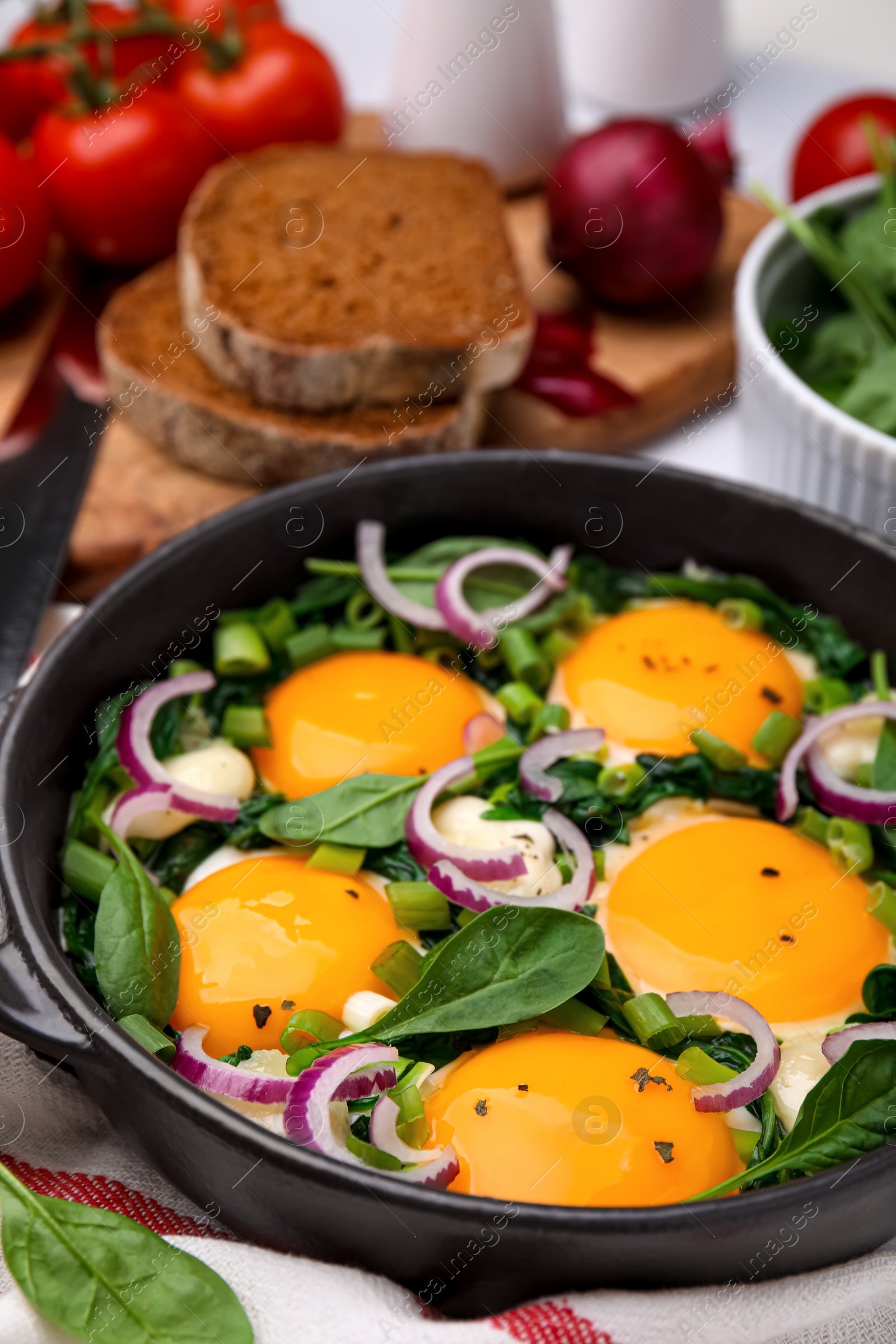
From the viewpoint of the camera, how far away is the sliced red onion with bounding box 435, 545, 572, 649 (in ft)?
9.29

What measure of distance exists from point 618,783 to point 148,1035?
3.41 ft

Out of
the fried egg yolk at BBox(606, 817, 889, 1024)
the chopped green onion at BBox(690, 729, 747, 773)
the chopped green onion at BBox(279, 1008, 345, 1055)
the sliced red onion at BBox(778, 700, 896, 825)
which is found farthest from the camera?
the chopped green onion at BBox(690, 729, 747, 773)

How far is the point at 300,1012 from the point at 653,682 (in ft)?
3.51

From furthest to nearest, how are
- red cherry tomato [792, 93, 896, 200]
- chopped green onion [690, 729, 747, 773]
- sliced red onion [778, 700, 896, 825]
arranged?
red cherry tomato [792, 93, 896, 200]
chopped green onion [690, 729, 747, 773]
sliced red onion [778, 700, 896, 825]

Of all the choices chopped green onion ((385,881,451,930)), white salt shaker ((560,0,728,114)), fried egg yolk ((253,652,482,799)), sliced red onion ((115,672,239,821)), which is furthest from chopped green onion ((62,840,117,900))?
white salt shaker ((560,0,728,114))

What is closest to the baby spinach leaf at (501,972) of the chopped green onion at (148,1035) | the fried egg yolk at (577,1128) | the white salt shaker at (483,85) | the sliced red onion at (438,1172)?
the fried egg yolk at (577,1128)

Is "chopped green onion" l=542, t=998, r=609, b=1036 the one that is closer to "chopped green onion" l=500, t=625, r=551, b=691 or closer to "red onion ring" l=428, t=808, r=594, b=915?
"red onion ring" l=428, t=808, r=594, b=915

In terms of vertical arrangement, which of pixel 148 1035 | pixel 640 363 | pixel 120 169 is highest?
pixel 120 169

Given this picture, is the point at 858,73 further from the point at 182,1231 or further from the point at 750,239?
the point at 182,1231

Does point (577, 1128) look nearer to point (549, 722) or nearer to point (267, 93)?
point (549, 722)

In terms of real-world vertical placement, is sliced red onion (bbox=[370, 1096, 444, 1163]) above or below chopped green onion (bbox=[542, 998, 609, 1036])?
above

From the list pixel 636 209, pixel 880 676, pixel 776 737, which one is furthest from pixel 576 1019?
pixel 636 209

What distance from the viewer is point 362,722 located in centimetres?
268

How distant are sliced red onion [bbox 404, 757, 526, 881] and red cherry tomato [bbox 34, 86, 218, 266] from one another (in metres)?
2.80
